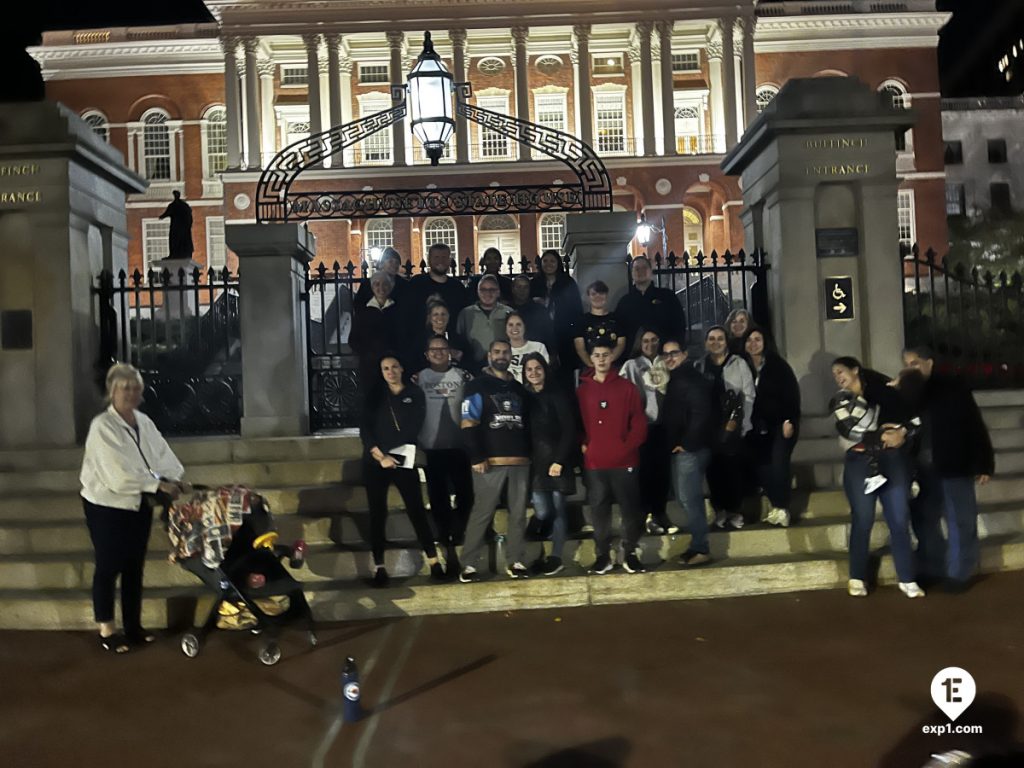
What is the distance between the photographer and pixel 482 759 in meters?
4.62

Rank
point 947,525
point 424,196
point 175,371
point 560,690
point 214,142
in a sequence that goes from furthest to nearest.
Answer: point 214,142, point 175,371, point 424,196, point 947,525, point 560,690

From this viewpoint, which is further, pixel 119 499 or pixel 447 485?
pixel 447 485

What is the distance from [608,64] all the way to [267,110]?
19006 millimetres

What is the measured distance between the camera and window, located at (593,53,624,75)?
5616 centimetres

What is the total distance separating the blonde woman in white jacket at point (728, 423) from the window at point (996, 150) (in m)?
57.5

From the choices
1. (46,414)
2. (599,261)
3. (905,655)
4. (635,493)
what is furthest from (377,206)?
(905,655)

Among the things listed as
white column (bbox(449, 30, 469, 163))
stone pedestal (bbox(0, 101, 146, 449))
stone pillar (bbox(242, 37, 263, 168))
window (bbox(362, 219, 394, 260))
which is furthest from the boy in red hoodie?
stone pillar (bbox(242, 37, 263, 168))

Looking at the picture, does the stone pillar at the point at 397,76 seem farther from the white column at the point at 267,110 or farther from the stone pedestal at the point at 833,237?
the stone pedestal at the point at 833,237

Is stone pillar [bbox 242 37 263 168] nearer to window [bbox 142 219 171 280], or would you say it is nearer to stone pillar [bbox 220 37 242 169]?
stone pillar [bbox 220 37 242 169]

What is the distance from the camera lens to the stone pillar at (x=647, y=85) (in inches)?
2046

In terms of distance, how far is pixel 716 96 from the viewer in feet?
177

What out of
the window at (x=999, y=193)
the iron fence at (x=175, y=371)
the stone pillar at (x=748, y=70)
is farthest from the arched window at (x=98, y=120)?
the window at (x=999, y=193)

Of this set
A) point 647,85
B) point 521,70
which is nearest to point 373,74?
point 521,70

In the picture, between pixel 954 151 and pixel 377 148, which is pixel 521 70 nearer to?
pixel 377 148
